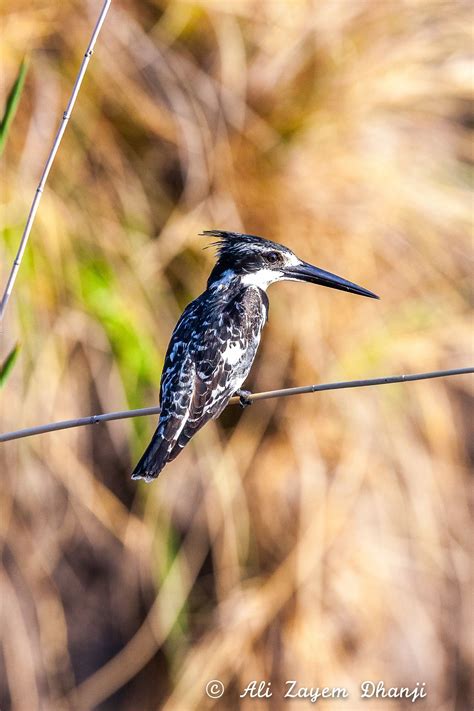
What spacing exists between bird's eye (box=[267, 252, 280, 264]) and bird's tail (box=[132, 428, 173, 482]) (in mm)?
597

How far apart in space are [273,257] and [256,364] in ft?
3.17

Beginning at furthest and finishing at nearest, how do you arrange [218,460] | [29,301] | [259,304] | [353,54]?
[353,54] → [218,460] → [29,301] → [259,304]

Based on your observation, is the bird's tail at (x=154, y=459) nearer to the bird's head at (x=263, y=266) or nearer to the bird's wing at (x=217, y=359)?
the bird's wing at (x=217, y=359)

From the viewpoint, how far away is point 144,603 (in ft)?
10.4

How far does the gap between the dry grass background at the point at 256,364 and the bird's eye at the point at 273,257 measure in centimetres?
79

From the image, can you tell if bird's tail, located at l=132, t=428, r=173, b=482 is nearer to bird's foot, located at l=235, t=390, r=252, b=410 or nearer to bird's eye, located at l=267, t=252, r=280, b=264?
bird's foot, located at l=235, t=390, r=252, b=410

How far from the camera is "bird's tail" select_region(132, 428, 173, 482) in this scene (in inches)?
70.9

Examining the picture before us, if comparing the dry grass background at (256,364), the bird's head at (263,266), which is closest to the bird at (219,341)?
the bird's head at (263,266)

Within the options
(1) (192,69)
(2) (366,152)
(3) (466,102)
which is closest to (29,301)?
(1) (192,69)

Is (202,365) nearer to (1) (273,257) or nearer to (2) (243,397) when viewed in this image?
(2) (243,397)

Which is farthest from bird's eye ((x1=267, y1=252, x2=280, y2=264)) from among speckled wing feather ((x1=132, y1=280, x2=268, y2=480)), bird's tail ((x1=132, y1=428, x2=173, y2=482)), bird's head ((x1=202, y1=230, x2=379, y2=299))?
bird's tail ((x1=132, y1=428, x2=173, y2=482))

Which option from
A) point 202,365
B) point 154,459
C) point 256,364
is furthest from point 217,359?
point 256,364

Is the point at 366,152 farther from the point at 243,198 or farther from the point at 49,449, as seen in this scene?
the point at 49,449

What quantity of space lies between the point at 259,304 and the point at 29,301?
3.17 ft
